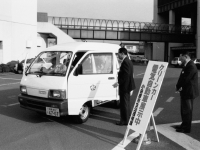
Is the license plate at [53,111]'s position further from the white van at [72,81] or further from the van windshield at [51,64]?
the van windshield at [51,64]

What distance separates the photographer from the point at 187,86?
586 centimetres

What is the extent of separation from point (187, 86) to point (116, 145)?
203 cm

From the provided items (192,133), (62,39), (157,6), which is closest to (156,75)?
(192,133)

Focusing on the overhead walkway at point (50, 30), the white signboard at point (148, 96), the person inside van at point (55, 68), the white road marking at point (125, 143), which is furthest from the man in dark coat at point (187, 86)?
the overhead walkway at point (50, 30)

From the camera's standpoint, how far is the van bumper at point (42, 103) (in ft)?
20.1

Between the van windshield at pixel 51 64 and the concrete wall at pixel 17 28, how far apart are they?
2144 cm

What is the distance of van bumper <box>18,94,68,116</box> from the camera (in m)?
6.13

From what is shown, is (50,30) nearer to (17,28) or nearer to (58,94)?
(17,28)

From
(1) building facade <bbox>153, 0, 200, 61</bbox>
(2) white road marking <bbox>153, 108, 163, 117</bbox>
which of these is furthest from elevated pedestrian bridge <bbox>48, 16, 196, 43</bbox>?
(2) white road marking <bbox>153, 108, 163, 117</bbox>

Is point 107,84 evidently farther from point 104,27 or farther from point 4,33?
point 104,27

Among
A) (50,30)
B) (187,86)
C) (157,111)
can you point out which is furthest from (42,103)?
(50,30)

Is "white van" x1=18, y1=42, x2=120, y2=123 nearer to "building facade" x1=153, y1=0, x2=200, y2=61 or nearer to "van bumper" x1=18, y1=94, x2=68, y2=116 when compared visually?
"van bumper" x1=18, y1=94, x2=68, y2=116

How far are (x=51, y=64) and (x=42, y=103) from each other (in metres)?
1.12

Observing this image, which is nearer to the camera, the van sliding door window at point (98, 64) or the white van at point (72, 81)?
the white van at point (72, 81)
